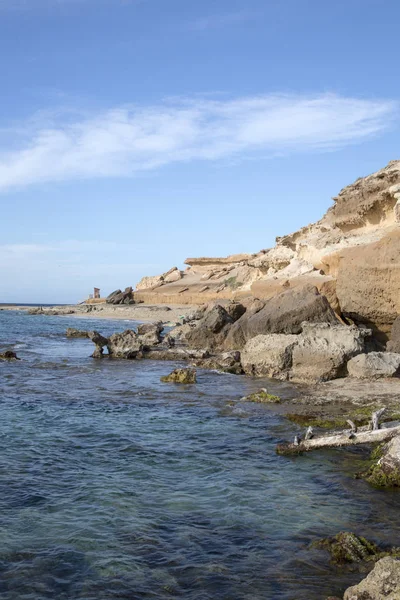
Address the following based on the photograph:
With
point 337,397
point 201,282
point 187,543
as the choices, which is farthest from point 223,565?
point 201,282

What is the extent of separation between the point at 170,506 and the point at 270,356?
32.1ft

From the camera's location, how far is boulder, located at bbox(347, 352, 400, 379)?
14.5m

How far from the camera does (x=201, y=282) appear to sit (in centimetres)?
6347

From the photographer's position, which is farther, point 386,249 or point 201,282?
point 201,282

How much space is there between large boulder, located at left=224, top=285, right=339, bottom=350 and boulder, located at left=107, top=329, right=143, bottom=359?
4215 millimetres

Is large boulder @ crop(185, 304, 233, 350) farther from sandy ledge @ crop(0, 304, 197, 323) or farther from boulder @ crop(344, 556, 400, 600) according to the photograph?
sandy ledge @ crop(0, 304, 197, 323)

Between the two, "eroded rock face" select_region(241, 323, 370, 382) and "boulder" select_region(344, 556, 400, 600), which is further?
"eroded rock face" select_region(241, 323, 370, 382)

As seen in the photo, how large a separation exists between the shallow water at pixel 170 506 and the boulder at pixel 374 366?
3.21 meters

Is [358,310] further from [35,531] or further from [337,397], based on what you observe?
[35,531]

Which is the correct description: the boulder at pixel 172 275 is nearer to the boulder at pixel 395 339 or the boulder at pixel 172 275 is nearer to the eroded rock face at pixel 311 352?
the eroded rock face at pixel 311 352

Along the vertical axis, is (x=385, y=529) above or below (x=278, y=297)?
below

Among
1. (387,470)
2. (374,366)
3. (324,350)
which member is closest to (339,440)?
(387,470)

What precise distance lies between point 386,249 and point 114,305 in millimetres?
48123

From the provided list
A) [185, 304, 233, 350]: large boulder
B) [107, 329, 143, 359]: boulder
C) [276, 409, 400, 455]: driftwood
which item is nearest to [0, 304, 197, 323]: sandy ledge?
[185, 304, 233, 350]: large boulder
